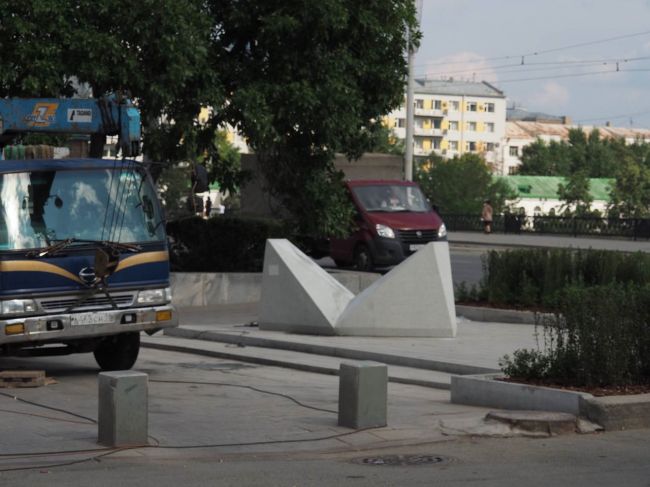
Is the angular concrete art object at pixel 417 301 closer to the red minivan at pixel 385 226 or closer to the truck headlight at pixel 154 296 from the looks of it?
the truck headlight at pixel 154 296

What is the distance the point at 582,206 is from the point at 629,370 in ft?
389

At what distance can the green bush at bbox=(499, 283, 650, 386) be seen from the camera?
11562 millimetres

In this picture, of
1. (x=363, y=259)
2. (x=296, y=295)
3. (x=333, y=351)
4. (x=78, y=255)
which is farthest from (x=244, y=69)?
(x=78, y=255)

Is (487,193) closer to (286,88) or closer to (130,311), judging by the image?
(286,88)

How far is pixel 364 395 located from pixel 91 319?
3939 mm

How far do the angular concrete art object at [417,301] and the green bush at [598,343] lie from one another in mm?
5667

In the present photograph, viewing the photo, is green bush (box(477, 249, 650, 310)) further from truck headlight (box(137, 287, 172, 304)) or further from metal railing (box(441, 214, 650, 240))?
metal railing (box(441, 214, 650, 240))

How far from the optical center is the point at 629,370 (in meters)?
11.8

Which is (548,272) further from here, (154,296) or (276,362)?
(154,296)

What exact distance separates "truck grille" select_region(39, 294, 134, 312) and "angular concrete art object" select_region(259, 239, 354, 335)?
15.1 feet

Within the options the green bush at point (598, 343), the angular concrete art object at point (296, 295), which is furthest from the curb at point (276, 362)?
the green bush at point (598, 343)

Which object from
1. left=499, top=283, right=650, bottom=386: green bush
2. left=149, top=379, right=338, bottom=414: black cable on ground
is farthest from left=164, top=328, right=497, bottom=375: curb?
left=149, top=379, right=338, bottom=414: black cable on ground

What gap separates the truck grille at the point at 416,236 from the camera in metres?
29.6

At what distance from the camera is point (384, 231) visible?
29.4 metres
